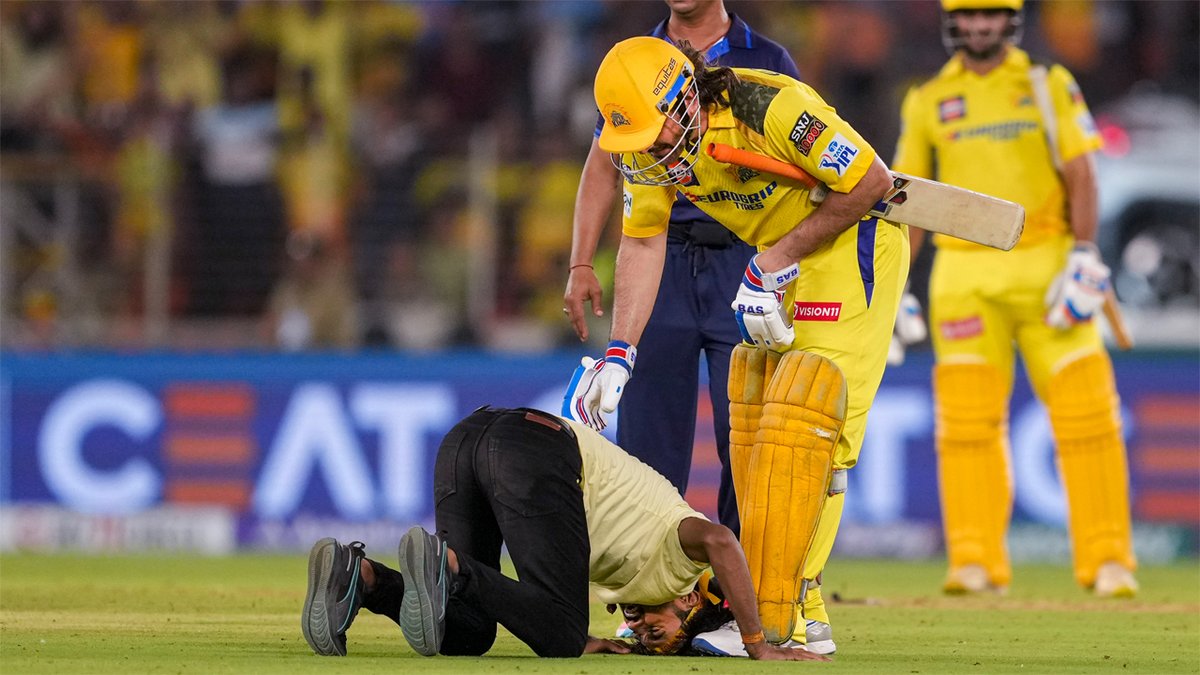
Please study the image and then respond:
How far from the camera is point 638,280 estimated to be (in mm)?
6141

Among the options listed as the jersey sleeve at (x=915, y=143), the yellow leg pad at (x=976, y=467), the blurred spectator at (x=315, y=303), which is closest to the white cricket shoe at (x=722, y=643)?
the yellow leg pad at (x=976, y=467)

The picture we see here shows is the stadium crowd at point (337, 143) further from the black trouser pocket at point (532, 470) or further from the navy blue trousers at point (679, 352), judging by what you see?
the black trouser pocket at point (532, 470)

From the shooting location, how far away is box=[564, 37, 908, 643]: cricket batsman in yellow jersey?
Result: 18.2 feet

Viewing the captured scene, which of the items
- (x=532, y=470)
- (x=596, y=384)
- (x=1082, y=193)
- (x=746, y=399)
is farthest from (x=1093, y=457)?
(x=532, y=470)

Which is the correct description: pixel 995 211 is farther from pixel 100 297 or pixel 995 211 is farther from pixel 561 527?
pixel 100 297

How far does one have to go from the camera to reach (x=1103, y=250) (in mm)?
13453

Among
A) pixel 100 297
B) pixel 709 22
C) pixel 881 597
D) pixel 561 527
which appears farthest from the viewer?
pixel 100 297

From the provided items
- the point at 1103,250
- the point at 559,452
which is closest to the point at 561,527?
the point at 559,452

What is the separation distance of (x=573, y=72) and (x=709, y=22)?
25.5 feet

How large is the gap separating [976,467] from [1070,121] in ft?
5.40

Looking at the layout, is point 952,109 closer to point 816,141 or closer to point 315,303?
point 816,141

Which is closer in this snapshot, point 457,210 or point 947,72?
A: point 947,72

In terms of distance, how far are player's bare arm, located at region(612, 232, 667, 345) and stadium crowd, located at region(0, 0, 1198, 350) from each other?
609 cm

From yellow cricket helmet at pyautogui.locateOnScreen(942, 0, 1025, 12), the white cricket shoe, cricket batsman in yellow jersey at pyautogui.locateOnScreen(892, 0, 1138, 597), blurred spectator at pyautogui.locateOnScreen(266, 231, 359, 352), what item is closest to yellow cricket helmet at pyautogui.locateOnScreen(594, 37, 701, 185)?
the white cricket shoe
